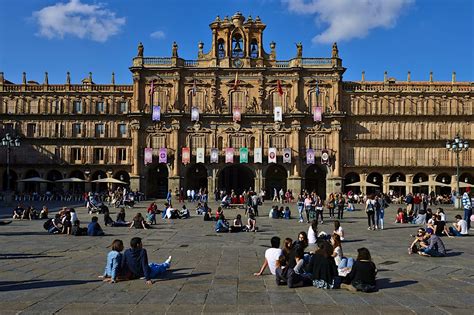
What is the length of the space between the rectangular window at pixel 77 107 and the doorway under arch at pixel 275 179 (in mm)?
26015

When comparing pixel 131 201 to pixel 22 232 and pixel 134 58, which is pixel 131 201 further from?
pixel 134 58

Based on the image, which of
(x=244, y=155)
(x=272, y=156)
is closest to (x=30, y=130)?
(x=244, y=155)

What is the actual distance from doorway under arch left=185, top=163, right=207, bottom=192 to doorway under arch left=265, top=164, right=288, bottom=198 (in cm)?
812

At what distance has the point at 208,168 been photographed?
202 ft

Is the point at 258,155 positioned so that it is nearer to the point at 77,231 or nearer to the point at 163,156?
the point at 163,156

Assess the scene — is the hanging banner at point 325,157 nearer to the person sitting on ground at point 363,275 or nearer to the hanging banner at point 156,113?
the hanging banner at point 156,113

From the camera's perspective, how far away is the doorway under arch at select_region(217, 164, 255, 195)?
6381 cm

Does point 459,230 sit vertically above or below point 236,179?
below

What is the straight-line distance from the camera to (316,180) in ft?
211

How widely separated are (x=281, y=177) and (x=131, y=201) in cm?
2496

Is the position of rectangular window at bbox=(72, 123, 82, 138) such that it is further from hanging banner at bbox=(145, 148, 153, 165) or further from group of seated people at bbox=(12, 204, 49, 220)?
group of seated people at bbox=(12, 204, 49, 220)

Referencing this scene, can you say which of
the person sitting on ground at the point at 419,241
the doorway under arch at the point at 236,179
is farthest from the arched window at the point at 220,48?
the person sitting on ground at the point at 419,241

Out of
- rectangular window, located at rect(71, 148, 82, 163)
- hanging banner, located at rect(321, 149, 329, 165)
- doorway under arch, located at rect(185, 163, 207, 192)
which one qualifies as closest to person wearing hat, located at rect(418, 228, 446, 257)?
hanging banner, located at rect(321, 149, 329, 165)

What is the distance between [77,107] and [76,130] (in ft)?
10.0
